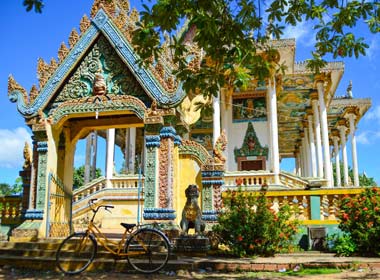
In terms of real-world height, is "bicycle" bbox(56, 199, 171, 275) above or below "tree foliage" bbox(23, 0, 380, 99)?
below

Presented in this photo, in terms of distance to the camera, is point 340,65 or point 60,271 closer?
point 60,271

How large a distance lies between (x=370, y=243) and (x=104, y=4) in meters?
7.35

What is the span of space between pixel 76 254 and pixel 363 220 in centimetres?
515

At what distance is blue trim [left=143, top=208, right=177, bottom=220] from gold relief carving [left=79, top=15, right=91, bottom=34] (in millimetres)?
4308

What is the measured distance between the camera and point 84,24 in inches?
356

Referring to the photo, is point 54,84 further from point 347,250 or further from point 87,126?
point 347,250

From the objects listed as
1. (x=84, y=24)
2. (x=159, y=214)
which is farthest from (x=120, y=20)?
(x=159, y=214)

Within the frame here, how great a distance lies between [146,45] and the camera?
5.38 meters

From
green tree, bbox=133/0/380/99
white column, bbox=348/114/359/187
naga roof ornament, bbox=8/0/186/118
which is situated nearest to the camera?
green tree, bbox=133/0/380/99

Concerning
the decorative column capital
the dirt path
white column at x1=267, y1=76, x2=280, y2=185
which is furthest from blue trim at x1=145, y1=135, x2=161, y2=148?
the decorative column capital

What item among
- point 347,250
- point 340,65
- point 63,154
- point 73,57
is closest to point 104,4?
point 73,57

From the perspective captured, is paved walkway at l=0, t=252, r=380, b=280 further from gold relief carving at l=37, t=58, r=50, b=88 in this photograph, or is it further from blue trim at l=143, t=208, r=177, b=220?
gold relief carving at l=37, t=58, r=50, b=88

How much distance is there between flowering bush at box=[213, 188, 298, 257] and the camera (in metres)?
7.33

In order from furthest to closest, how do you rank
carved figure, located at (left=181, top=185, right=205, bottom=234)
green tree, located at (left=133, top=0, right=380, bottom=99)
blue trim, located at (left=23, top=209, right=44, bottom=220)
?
1. blue trim, located at (left=23, top=209, right=44, bottom=220)
2. carved figure, located at (left=181, top=185, right=205, bottom=234)
3. green tree, located at (left=133, top=0, right=380, bottom=99)
